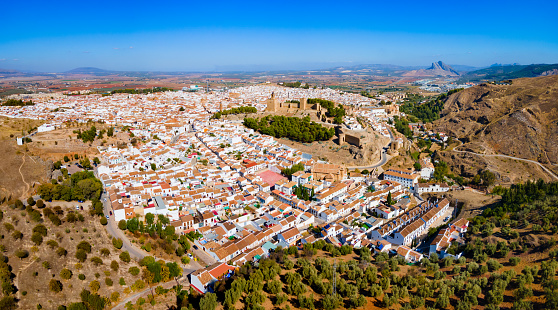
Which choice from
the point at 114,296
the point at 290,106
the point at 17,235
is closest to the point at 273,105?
the point at 290,106

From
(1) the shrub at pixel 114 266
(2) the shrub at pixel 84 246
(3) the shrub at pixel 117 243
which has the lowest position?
(1) the shrub at pixel 114 266

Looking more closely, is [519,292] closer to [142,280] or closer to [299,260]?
[299,260]

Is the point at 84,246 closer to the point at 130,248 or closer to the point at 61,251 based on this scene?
the point at 61,251

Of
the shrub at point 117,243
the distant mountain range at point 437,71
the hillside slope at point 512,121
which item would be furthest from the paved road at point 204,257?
the distant mountain range at point 437,71

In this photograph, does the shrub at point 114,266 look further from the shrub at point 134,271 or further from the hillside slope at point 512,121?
the hillside slope at point 512,121

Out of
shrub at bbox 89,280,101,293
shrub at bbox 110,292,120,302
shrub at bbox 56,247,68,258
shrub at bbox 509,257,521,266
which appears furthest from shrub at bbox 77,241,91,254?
shrub at bbox 509,257,521,266

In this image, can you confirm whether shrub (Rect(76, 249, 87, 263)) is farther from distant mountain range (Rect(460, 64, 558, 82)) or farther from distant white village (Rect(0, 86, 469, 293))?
distant mountain range (Rect(460, 64, 558, 82))

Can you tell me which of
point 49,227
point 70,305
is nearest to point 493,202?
point 70,305

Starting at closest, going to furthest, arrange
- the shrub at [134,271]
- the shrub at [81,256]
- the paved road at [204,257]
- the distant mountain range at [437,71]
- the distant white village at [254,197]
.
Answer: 1. the shrub at [134,271]
2. the shrub at [81,256]
3. the paved road at [204,257]
4. the distant white village at [254,197]
5. the distant mountain range at [437,71]
